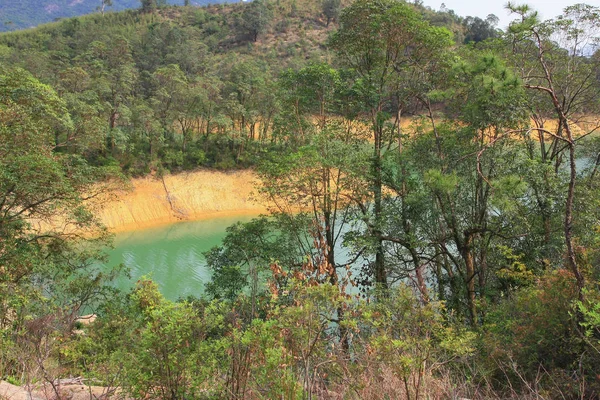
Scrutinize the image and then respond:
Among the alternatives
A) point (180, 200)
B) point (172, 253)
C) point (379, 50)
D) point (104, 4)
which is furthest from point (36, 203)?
point (104, 4)

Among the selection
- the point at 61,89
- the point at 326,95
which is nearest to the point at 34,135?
the point at 326,95

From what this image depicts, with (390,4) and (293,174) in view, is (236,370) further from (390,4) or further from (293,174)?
(390,4)

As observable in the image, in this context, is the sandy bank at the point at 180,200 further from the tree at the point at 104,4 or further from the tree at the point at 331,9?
the tree at the point at 104,4

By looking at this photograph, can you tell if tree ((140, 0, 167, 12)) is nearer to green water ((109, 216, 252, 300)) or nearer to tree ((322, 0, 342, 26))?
tree ((322, 0, 342, 26))

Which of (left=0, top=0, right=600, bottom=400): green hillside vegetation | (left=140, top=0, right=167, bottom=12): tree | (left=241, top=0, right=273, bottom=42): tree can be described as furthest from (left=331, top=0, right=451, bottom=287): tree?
(left=140, top=0, right=167, bottom=12): tree

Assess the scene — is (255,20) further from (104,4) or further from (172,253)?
(172,253)

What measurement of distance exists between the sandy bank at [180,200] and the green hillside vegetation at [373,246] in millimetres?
11838

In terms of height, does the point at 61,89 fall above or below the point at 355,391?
above

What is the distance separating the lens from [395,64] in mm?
9773

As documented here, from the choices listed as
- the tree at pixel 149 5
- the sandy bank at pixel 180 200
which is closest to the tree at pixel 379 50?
the sandy bank at pixel 180 200

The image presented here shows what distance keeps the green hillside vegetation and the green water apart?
16.7 ft

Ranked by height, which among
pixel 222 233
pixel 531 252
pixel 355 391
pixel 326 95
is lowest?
pixel 222 233

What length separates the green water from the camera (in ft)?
51.4

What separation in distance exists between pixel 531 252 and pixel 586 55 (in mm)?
4727
